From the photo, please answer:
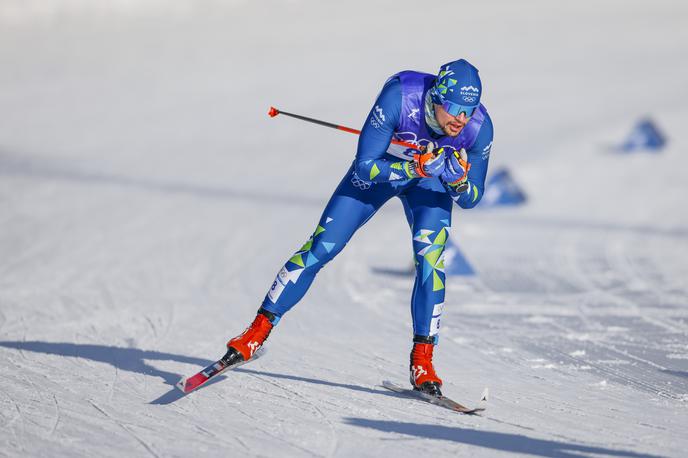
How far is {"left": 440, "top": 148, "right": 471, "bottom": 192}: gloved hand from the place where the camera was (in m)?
5.19

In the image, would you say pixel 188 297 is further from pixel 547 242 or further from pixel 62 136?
pixel 62 136

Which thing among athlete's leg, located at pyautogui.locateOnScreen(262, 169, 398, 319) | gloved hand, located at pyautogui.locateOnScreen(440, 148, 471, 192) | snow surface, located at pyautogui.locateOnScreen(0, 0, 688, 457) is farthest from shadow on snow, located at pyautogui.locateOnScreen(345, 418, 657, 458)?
gloved hand, located at pyautogui.locateOnScreen(440, 148, 471, 192)

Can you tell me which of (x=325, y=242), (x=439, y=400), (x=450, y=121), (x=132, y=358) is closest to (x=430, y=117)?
(x=450, y=121)

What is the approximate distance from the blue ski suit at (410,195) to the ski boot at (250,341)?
0.17ft

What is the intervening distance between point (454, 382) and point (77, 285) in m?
3.62

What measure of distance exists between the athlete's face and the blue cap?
0.08ft

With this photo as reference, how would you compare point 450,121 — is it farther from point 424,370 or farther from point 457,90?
point 424,370

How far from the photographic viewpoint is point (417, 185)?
18.7 feet

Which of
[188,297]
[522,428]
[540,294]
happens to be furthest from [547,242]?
[522,428]

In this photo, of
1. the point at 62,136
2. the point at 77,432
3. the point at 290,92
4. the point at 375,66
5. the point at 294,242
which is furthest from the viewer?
the point at 375,66

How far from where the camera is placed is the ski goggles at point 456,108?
17.1ft

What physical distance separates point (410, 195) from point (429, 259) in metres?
0.40

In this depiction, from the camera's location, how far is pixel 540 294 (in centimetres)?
862

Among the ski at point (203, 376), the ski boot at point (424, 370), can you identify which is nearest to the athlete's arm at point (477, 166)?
the ski boot at point (424, 370)
